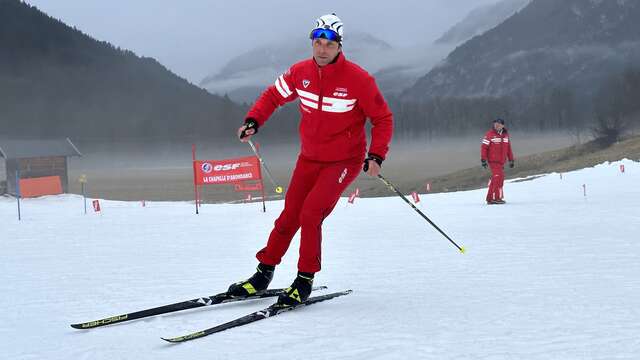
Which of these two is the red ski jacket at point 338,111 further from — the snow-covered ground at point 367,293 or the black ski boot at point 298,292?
the snow-covered ground at point 367,293

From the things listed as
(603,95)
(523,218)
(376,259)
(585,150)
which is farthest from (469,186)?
(376,259)

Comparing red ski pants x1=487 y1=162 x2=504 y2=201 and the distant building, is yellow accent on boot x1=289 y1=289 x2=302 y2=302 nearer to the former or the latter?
red ski pants x1=487 y1=162 x2=504 y2=201

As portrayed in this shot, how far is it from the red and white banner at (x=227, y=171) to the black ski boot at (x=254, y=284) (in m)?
12.7

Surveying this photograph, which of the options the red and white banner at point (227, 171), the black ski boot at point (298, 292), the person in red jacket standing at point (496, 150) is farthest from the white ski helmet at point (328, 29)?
the red and white banner at point (227, 171)

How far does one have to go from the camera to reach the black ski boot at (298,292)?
3.97 m

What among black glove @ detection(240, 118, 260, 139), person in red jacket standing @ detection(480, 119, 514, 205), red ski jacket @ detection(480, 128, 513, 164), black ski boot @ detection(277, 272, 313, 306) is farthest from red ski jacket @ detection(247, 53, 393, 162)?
red ski jacket @ detection(480, 128, 513, 164)

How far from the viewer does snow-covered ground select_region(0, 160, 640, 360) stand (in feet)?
10.2

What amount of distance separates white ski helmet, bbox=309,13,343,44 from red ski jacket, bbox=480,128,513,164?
34.5 feet

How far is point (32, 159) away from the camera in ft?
127

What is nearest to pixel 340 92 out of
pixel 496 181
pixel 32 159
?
pixel 496 181

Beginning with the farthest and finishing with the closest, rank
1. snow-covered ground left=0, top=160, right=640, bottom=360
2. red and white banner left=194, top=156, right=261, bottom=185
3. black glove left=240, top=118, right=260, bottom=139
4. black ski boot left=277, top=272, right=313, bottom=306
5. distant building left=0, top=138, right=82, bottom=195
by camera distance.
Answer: distant building left=0, top=138, right=82, bottom=195 → red and white banner left=194, top=156, right=261, bottom=185 → black glove left=240, top=118, right=260, bottom=139 → black ski boot left=277, top=272, right=313, bottom=306 → snow-covered ground left=0, top=160, right=640, bottom=360

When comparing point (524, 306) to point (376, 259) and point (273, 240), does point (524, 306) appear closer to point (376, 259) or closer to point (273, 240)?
point (273, 240)

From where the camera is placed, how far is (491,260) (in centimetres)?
595

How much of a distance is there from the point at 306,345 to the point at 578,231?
6.35 meters
